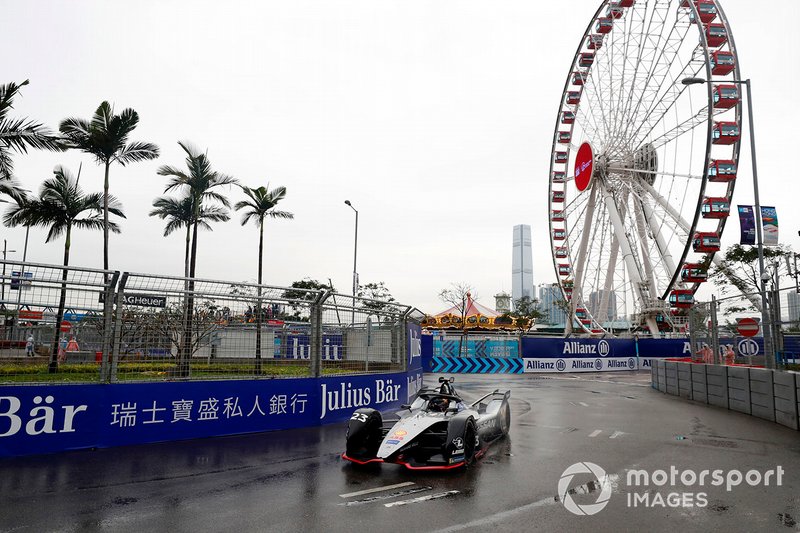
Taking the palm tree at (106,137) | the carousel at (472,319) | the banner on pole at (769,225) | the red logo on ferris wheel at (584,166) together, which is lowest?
the carousel at (472,319)

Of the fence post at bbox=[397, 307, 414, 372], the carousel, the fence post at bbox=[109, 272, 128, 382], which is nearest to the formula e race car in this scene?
the fence post at bbox=[109, 272, 128, 382]

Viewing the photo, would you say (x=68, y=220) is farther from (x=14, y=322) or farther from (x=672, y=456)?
(x=672, y=456)

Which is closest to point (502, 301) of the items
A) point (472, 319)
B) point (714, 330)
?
point (472, 319)

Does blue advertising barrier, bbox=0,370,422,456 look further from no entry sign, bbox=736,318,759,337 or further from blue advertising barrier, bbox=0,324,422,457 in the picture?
no entry sign, bbox=736,318,759,337

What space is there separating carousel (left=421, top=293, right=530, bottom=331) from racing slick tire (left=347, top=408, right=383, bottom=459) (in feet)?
142

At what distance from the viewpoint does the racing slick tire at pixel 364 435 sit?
838 cm

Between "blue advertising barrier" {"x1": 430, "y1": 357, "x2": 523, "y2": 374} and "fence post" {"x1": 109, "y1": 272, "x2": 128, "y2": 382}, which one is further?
"blue advertising barrier" {"x1": 430, "y1": 357, "x2": 523, "y2": 374}

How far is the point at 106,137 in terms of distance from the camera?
2045 cm

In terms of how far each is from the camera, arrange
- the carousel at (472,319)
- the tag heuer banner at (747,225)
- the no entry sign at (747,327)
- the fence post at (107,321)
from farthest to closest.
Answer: the carousel at (472,319), the tag heuer banner at (747,225), the no entry sign at (747,327), the fence post at (107,321)

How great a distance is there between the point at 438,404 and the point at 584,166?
3502 centimetres

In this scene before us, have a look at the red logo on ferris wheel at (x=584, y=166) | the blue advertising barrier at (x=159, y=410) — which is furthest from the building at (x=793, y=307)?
the red logo on ferris wheel at (x=584, y=166)

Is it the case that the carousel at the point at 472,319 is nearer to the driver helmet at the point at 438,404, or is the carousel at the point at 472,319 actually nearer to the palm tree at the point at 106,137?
the palm tree at the point at 106,137

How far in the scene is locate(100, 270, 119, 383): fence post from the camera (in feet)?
30.6

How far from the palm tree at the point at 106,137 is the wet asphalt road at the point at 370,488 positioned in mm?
14259
